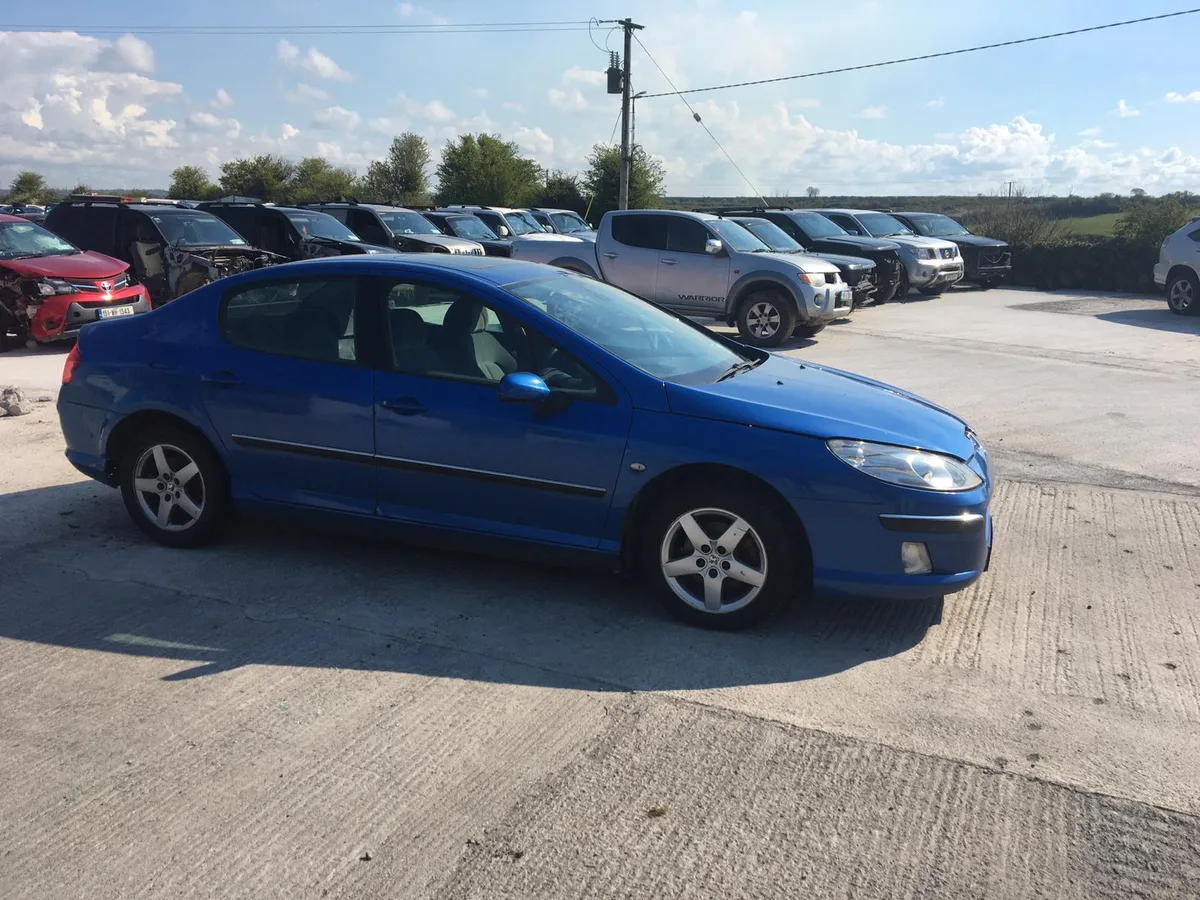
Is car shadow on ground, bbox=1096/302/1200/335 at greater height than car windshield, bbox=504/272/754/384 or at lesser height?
lesser

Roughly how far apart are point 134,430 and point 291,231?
12209mm

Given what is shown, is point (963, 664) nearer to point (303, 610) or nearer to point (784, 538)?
point (784, 538)

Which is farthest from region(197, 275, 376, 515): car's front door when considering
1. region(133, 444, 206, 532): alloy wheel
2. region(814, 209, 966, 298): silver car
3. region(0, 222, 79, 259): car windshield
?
region(814, 209, 966, 298): silver car

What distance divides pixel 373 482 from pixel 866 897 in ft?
9.83

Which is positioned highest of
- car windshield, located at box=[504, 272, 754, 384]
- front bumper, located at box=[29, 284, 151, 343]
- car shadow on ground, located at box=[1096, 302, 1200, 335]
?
car windshield, located at box=[504, 272, 754, 384]

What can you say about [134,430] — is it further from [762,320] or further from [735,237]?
[735,237]

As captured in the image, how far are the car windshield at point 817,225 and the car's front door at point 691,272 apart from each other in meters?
6.08

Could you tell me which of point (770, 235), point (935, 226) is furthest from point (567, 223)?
point (770, 235)

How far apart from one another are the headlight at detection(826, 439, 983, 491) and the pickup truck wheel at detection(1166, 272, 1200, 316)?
16.8m

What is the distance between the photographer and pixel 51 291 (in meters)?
11.8

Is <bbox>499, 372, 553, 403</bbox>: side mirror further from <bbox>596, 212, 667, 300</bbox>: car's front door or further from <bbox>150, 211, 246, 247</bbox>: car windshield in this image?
<bbox>150, 211, 246, 247</bbox>: car windshield

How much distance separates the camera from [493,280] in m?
5.00

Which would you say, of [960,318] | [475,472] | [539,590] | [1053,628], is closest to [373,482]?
[475,472]

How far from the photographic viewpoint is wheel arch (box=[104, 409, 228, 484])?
5285mm
